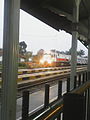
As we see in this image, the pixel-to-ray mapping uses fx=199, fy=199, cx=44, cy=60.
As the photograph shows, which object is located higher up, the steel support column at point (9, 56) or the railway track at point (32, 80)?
the steel support column at point (9, 56)

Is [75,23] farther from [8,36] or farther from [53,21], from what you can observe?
[8,36]

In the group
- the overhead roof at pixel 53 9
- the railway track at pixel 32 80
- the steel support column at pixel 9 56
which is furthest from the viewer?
the railway track at pixel 32 80

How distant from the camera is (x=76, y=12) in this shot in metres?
3.94

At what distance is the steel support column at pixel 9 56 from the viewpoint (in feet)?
4.12

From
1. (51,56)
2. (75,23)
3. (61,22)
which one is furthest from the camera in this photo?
(51,56)

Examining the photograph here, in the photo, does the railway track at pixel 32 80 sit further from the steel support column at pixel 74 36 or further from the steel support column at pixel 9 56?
the steel support column at pixel 9 56

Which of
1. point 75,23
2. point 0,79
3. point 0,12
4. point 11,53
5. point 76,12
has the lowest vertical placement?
point 0,79

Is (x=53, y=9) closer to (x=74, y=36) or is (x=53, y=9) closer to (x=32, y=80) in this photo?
(x=74, y=36)

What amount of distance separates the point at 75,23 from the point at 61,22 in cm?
257

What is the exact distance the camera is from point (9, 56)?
1.28m

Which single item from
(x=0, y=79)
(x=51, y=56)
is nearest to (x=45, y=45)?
(x=51, y=56)

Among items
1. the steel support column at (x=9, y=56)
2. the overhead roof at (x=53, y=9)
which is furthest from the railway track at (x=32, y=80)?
the steel support column at (x=9, y=56)

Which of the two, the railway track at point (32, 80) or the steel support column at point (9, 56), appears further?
the railway track at point (32, 80)

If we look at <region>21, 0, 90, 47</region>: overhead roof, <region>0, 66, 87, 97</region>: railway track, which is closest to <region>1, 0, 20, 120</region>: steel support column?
<region>21, 0, 90, 47</region>: overhead roof
